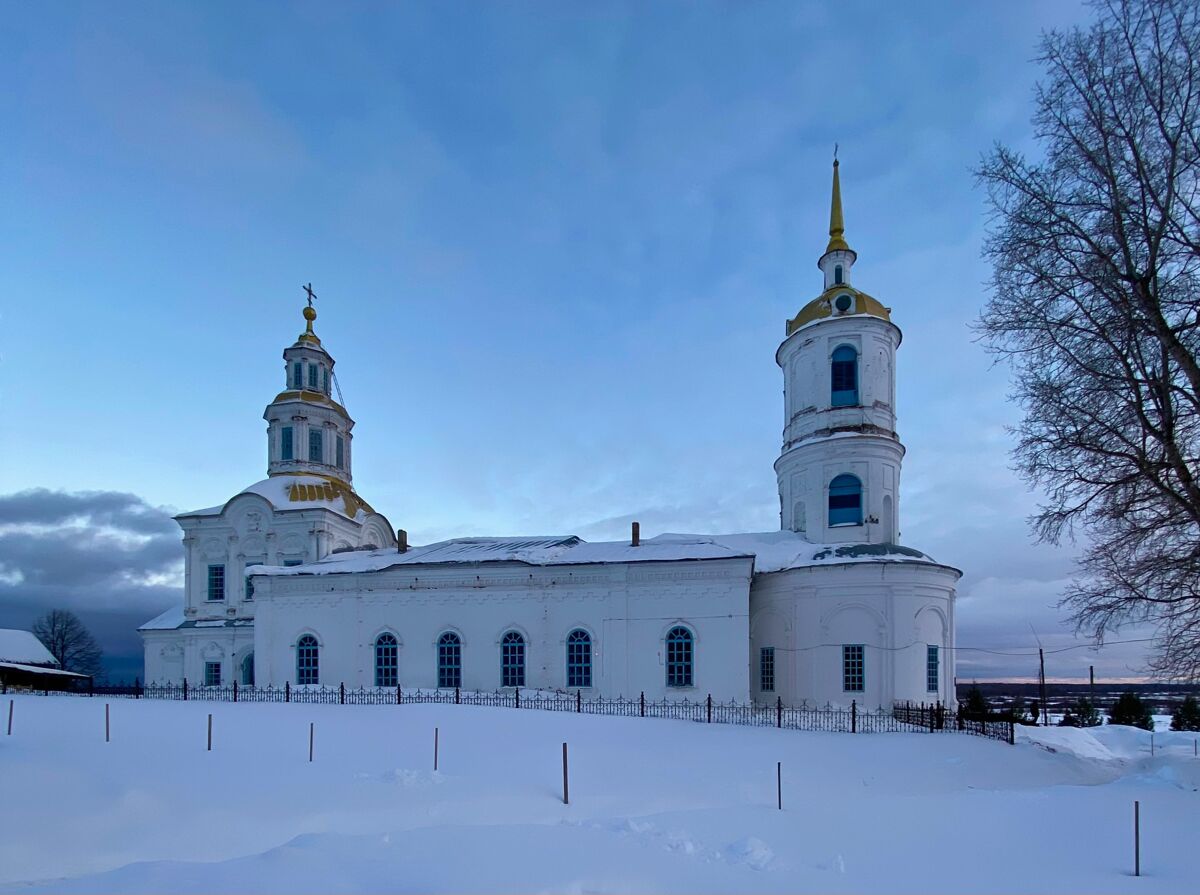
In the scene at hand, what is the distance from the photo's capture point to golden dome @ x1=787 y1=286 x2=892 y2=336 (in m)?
28.0

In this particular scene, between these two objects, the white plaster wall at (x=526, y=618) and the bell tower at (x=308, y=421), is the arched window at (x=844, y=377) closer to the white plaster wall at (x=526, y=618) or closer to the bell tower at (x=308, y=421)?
the white plaster wall at (x=526, y=618)

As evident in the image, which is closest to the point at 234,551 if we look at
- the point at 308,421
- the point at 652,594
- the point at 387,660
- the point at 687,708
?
the point at 308,421

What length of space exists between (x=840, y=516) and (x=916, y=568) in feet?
13.4

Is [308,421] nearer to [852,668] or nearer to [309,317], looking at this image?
[309,317]

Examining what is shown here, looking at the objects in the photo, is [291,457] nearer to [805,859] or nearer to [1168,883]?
[805,859]

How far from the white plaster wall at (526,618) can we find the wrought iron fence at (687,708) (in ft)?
2.56

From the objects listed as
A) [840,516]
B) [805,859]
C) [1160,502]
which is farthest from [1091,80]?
A: [840,516]

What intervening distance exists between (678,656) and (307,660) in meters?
14.0

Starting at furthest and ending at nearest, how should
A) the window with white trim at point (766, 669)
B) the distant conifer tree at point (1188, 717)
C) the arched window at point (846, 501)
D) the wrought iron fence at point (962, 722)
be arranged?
the distant conifer tree at point (1188, 717) < the arched window at point (846, 501) < the window with white trim at point (766, 669) < the wrought iron fence at point (962, 722)

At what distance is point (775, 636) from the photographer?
82.9ft

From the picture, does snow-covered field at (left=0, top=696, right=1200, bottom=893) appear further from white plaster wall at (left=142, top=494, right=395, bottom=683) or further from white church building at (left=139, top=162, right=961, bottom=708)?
white plaster wall at (left=142, top=494, right=395, bottom=683)

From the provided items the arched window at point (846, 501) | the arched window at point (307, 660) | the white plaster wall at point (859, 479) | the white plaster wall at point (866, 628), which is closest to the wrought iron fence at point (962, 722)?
the white plaster wall at point (866, 628)

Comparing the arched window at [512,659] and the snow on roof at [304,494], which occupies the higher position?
the snow on roof at [304,494]

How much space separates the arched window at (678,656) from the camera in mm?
24156
